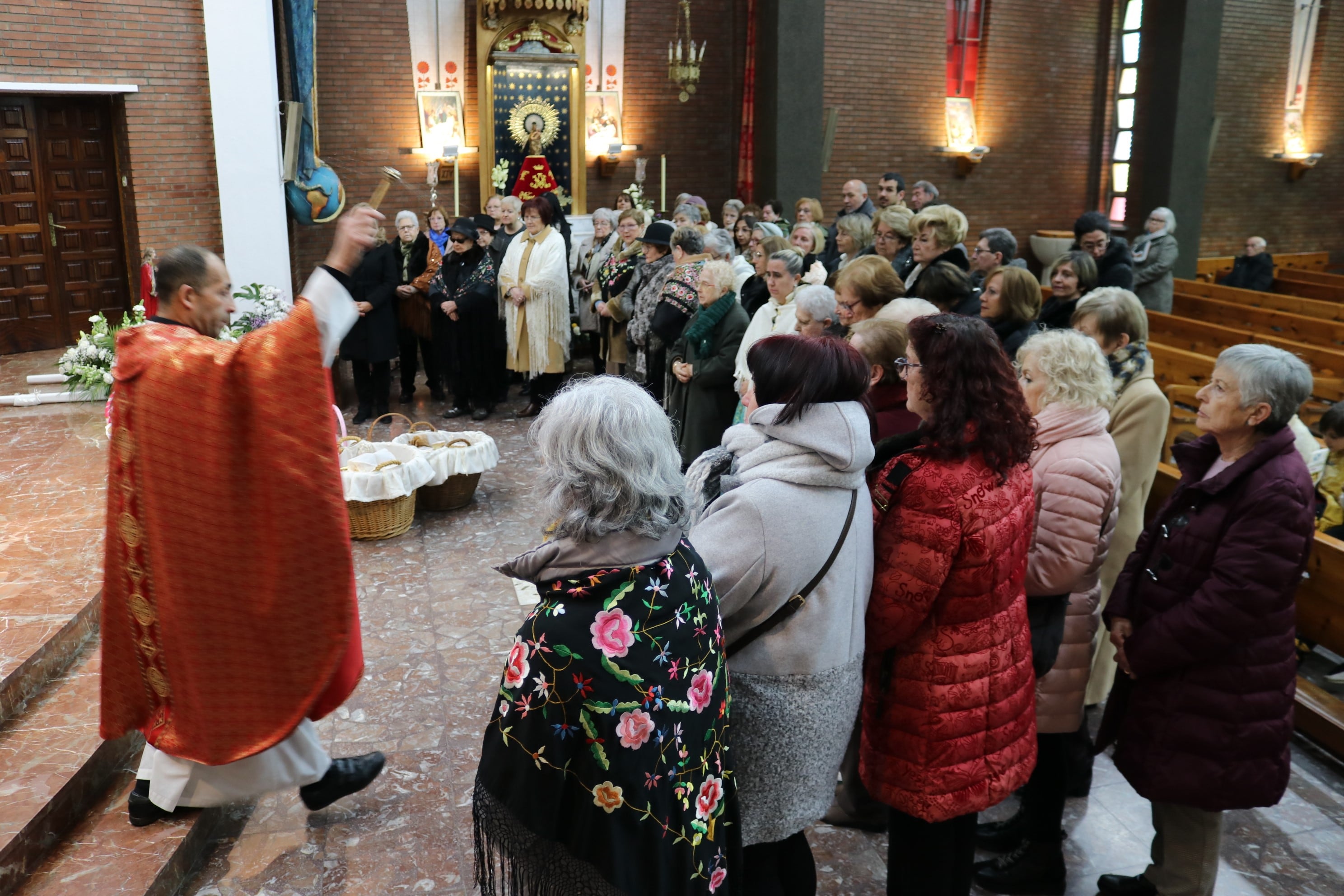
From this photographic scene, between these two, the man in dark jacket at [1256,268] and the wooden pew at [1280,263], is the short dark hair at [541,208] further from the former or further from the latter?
the wooden pew at [1280,263]

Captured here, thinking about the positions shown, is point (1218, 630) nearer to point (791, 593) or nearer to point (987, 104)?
point (791, 593)

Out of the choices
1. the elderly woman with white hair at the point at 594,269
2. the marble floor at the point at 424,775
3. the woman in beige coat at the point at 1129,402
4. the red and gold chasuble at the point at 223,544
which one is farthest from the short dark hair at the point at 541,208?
the red and gold chasuble at the point at 223,544

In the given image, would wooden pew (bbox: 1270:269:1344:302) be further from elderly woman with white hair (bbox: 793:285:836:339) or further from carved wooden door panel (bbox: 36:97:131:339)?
carved wooden door panel (bbox: 36:97:131:339)

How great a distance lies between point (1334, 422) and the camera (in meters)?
4.51

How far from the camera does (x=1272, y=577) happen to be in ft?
7.93

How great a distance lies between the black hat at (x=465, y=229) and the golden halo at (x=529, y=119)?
384cm

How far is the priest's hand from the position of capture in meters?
2.47

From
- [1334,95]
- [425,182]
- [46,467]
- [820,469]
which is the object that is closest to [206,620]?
[820,469]

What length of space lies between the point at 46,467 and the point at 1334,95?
1682cm

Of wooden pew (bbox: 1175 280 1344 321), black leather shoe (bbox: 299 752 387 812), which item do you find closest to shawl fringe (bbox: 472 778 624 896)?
black leather shoe (bbox: 299 752 387 812)

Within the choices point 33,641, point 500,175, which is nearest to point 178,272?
point 33,641

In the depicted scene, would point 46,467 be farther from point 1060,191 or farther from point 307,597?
point 1060,191

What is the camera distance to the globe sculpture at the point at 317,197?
958cm

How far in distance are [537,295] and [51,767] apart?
207 inches
